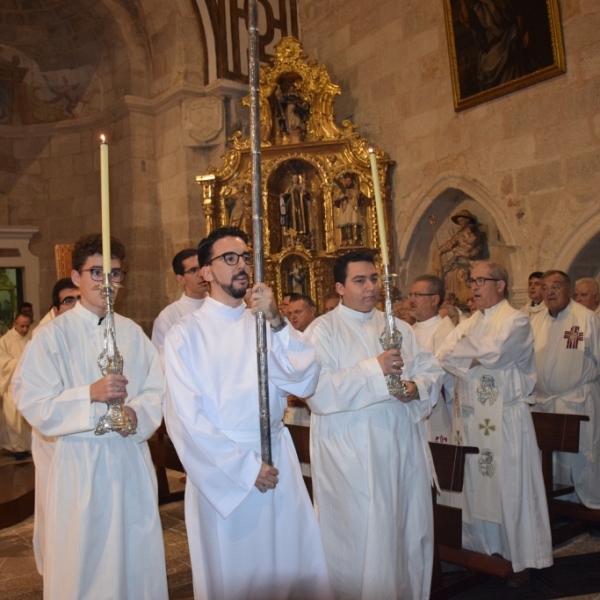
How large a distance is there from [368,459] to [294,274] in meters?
5.95

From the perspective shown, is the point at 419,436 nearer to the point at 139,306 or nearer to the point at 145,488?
the point at 145,488

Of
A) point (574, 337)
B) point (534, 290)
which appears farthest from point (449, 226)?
point (574, 337)

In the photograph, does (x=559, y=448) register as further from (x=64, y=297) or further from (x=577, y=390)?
(x=64, y=297)

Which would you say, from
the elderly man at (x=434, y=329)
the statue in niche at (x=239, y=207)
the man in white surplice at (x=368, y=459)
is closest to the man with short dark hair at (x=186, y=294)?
the man in white surplice at (x=368, y=459)

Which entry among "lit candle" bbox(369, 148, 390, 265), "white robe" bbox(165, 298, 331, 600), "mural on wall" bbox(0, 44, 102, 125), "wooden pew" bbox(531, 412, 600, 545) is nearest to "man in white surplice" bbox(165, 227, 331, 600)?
"white robe" bbox(165, 298, 331, 600)

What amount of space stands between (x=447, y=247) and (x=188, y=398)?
21.8 ft

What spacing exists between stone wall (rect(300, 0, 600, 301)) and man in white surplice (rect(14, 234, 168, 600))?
551 cm

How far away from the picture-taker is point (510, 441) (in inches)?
186

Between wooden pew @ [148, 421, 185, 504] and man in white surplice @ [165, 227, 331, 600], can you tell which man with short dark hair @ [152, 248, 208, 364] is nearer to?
wooden pew @ [148, 421, 185, 504]

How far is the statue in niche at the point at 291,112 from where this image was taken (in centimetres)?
959

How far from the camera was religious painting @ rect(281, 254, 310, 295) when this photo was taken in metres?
9.48

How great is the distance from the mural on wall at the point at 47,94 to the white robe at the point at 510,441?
30.6 ft

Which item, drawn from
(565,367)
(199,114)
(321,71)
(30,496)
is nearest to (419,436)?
(565,367)

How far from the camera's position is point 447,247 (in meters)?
9.09
